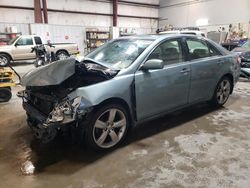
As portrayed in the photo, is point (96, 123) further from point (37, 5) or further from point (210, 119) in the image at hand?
point (37, 5)

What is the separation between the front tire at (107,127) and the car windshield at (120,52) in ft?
1.84

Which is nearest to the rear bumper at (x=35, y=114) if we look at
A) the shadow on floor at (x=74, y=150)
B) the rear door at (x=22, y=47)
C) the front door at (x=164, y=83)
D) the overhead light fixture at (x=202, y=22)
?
the shadow on floor at (x=74, y=150)

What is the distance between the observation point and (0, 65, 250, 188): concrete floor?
2.26 metres

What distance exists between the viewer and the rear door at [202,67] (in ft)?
11.7

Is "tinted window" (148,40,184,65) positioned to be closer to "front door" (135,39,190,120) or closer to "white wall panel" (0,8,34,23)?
"front door" (135,39,190,120)

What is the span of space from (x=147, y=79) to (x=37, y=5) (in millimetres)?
13025

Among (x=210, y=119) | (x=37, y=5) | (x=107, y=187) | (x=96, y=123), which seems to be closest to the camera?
(x=107, y=187)

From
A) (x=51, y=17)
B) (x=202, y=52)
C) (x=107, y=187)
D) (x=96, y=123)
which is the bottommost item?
(x=107, y=187)

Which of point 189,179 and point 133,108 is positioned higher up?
point 133,108

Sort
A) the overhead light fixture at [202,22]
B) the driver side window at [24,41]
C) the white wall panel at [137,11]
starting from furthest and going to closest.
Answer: the white wall panel at [137,11]
the overhead light fixture at [202,22]
the driver side window at [24,41]

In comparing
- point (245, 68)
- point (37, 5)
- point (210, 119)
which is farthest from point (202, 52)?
point (37, 5)

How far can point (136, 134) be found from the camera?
327 cm

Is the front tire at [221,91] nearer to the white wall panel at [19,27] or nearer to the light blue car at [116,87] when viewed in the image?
the light blue car at [116,87]

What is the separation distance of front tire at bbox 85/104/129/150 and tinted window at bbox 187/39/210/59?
4.97ft
